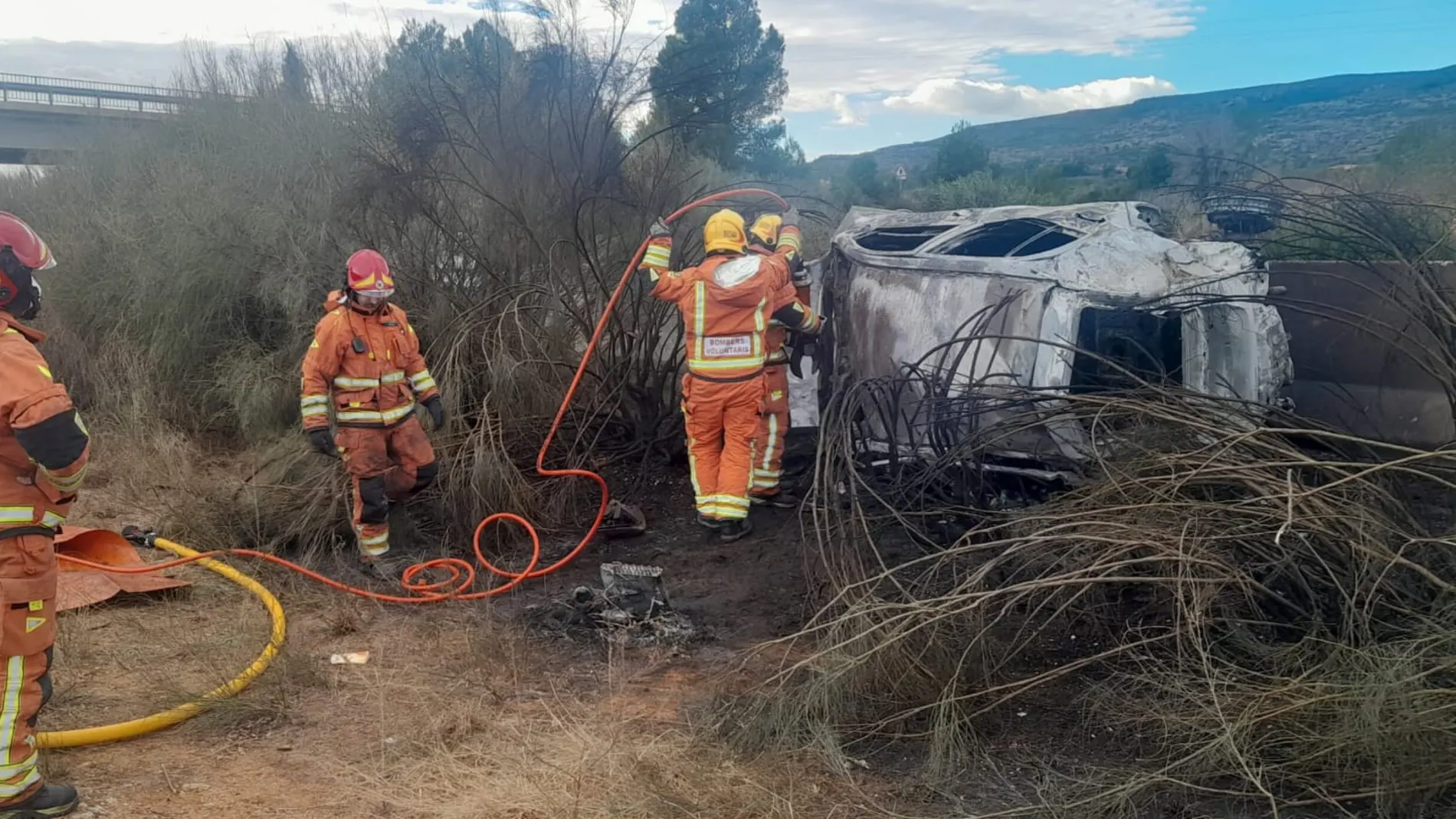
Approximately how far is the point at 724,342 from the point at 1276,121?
1799cm

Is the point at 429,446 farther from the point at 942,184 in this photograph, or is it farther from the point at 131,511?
the point at 942,184

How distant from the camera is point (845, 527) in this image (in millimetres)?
4281

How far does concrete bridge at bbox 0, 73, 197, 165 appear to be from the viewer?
13602 millimetres

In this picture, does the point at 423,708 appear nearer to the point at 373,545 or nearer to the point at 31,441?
the point at 31,441

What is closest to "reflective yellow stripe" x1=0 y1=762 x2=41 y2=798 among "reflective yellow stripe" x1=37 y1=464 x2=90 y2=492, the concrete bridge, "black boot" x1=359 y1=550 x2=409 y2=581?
"reflective yellow stripe" x1=37 y1=464 x2=90 y2=492

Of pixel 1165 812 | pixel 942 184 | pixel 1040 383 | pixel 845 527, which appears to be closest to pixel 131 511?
pixel 845 527

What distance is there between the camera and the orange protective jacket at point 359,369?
16.7ft

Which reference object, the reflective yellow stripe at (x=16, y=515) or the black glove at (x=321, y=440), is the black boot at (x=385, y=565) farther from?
the reflective yellow stripe at (x=16, y=515)

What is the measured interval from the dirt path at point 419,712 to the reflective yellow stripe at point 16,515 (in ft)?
2.97

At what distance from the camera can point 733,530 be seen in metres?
Answer: 5.80

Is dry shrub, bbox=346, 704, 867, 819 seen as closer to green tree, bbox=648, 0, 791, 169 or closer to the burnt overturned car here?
the burnt overturned car

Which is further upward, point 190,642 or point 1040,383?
point 1040,383

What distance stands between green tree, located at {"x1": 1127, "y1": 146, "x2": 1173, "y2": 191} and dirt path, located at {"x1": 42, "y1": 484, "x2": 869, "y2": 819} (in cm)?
1111

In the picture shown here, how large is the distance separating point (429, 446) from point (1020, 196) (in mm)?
12735
